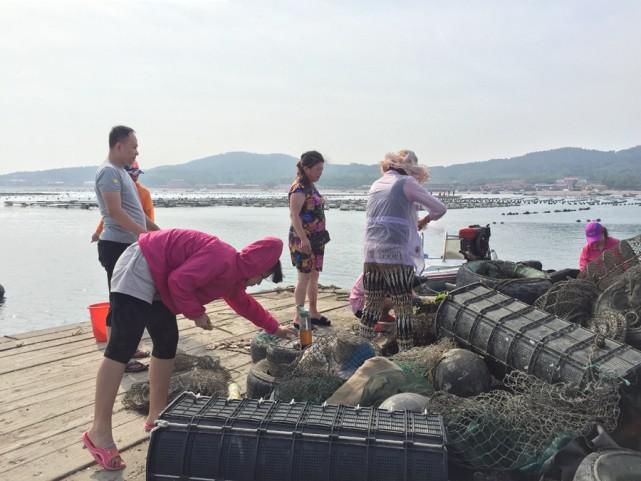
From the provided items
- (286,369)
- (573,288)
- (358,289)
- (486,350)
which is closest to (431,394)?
(486,350)

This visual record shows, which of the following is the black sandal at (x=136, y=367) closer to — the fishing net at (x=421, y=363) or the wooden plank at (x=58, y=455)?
the wooden plank at (x=58, y=455)

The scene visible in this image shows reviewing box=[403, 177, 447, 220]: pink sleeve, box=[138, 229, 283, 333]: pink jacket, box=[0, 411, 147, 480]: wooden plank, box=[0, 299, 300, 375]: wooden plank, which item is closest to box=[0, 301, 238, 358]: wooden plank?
box=[0, 299, 300, 375]: wooden plank

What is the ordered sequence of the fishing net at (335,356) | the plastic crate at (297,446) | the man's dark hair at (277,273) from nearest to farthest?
the plastic crate at (297,446) < the man's dark hair at (277,273) < the fishing net at (335,356)

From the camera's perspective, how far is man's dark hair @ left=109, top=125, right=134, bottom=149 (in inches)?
162

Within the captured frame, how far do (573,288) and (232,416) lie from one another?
3007 mm

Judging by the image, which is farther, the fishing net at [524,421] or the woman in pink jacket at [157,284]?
the woman in pink jacket at [157,284]

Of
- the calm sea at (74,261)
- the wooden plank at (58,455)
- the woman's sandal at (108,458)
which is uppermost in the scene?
the woman's sandal at (108,458)

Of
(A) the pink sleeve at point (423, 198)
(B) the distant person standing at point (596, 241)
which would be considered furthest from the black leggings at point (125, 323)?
(B) the distant person standing at point (596, 241)

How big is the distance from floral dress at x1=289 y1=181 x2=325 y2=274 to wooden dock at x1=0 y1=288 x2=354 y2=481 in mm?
918

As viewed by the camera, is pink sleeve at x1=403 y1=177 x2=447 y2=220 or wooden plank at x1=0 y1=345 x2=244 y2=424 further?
pink sleeve at x1=403 y1=177 x2=447 y2=220

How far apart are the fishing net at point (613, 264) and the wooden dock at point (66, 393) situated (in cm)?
244

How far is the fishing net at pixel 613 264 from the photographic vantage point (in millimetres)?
4660

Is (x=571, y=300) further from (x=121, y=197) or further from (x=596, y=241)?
(x=121, y=197)

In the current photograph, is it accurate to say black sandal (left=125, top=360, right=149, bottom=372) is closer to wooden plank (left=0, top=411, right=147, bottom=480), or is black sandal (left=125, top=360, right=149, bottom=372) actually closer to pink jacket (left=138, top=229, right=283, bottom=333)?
wooden plank (left=0, top=411, right=147, bottom=480)
